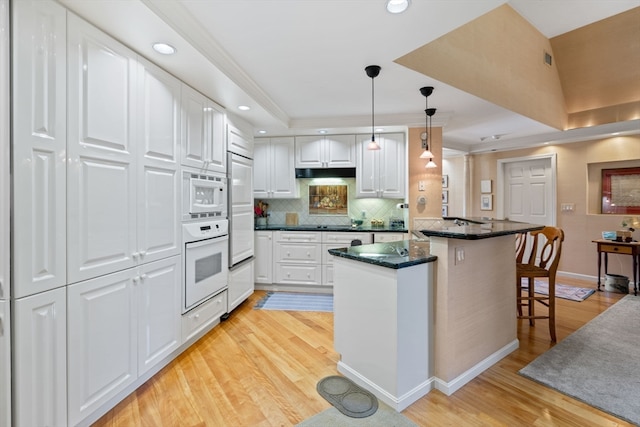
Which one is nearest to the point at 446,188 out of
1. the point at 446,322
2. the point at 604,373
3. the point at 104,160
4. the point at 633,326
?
the point at 633,326

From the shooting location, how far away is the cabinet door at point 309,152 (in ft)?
14.7

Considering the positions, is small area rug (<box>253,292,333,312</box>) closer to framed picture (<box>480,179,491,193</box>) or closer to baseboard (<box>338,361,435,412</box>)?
baseboard (<box>338,361,435,412</box>)

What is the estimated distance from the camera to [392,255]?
6.82 feet

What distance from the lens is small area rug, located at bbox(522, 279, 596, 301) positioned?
4039 millimetres

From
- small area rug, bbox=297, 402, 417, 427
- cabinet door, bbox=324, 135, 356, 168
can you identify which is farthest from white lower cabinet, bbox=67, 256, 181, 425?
cabinet door, bbox=324, 135, 356, 168

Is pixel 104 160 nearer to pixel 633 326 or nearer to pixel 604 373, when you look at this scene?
pixel 604 373

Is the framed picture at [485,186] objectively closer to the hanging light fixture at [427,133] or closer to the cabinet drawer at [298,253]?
the hanging light fixture at [427,133]

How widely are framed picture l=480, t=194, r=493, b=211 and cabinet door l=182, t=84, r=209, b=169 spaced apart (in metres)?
5.46

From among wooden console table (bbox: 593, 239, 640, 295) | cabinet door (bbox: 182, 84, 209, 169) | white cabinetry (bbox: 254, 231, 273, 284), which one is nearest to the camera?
cabinet door (bbox: 182, 84, 209, 169)

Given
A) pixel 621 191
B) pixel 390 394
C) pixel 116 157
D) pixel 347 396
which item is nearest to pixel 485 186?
pixel 621 191

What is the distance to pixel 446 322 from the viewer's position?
2.01 m

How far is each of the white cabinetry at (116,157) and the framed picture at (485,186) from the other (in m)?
5.76

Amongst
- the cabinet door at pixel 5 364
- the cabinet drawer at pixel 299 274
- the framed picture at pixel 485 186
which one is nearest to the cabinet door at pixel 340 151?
the cabinet drawer at pixel 299 274

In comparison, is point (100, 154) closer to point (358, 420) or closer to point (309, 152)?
point (358, 420)
